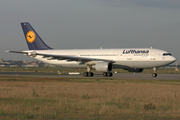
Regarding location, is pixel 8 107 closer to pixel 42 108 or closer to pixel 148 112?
pixel 42 108

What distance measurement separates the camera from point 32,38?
170 feet

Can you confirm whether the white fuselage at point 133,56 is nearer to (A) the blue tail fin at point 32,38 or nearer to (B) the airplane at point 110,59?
(B) the airplane at point 110,59

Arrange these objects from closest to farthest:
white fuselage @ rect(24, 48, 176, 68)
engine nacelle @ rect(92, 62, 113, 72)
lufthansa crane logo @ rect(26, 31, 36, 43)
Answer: engine nacelle @ rect(92, 62, 113, 72) < white fuselage @ rect(24, 48, 176, 68) < lufthansa crane logo @ rect(26, 31, 36, 43)

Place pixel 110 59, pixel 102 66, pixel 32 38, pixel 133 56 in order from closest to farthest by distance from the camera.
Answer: pixel 102 66 < pixel 133 56 < pixel 110 59 < pixel 32 38

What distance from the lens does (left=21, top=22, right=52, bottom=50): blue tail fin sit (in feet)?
170

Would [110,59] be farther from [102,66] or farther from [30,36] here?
[30,36]

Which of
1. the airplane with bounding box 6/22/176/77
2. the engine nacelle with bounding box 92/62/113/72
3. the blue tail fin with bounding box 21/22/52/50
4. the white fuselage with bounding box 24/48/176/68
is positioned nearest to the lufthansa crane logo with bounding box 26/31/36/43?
the blue tail fin with bounding box 21/22/52/50

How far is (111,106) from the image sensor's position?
43.5 feet

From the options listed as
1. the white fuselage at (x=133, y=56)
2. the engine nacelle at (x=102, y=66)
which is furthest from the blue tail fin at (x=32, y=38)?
the engine nacelle at (x=102, y=66)

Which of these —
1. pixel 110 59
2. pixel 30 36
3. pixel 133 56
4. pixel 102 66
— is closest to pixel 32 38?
pixel 30 36

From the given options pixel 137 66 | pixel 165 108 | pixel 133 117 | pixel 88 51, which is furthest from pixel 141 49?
pixel 133 117

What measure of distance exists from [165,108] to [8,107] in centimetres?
807

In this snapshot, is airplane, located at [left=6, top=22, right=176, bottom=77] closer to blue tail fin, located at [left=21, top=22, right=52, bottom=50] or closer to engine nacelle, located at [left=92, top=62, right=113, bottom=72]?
engine nacelle, located at [left=92, top=62, right=113, bottom=72]

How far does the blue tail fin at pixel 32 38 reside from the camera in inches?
2040
